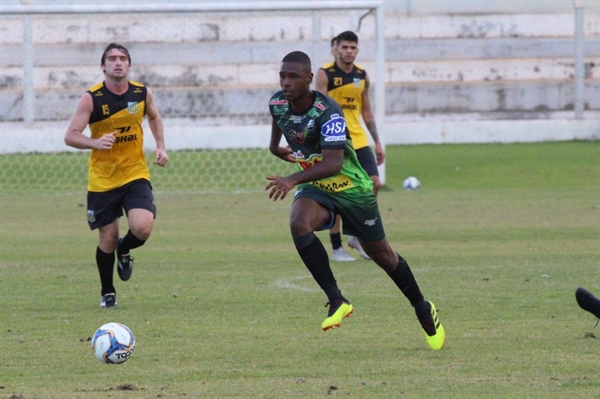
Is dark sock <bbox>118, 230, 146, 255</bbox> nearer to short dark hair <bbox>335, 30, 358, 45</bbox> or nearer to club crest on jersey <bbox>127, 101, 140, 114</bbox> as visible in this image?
club crest on jersey <bbox>127, 101, 140, 114</bbox>

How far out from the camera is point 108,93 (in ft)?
29.1

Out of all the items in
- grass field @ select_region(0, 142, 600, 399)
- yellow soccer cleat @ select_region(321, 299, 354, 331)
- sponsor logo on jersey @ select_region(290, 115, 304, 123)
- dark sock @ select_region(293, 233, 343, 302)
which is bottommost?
grass field @ select_region(0, 142, 600, 399)

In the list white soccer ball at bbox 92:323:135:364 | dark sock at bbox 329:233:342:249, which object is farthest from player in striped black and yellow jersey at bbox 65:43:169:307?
dark sock at bbox 329:233:342:249

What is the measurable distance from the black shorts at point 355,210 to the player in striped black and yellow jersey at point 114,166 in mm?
2250

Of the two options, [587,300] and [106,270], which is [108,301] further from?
[587,300]

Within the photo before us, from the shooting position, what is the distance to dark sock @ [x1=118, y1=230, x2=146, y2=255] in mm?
9000

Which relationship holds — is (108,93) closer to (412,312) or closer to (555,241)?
(412,312)

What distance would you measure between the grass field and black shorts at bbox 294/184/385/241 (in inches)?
29.3

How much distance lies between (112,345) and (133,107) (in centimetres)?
316

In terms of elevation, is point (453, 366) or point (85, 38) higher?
point (85, 38)

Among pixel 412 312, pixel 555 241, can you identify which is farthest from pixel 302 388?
pixel 555 241

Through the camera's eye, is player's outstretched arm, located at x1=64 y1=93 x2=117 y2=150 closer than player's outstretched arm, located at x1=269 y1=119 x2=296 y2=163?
No

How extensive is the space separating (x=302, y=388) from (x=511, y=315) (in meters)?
2.81

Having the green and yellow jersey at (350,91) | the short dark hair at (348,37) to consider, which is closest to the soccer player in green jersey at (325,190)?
the short dark hair at (348,37)
